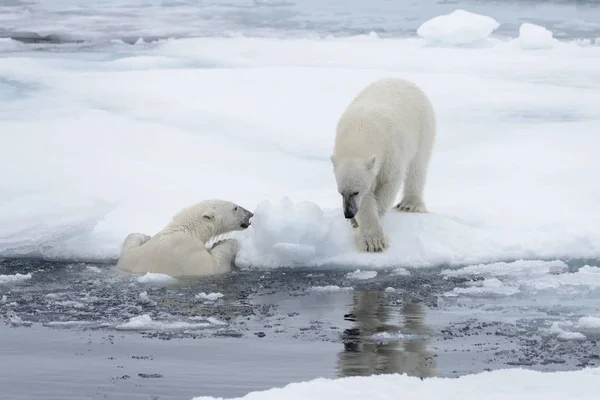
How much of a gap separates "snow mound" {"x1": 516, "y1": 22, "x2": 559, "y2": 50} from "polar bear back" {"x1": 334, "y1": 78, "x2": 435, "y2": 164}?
8.81 m

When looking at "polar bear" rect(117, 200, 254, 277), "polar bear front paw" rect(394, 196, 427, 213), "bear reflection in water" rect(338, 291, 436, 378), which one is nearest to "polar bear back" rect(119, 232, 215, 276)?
"polar bear" rect(117, 200, 254, 277)

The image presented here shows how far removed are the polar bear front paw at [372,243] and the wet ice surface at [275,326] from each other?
0.21 metres

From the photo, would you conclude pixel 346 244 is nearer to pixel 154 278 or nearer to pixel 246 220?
pixel 246 220

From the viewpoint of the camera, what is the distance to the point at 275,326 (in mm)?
4270

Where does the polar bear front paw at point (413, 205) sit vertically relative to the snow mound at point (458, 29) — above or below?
below

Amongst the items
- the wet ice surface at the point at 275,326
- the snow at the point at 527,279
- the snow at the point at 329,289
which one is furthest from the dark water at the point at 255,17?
the snow at the point at 329,289

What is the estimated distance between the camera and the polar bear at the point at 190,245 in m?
5.29

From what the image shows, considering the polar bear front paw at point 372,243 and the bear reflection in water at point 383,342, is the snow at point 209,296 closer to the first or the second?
the bear reflection in water at point 383,342

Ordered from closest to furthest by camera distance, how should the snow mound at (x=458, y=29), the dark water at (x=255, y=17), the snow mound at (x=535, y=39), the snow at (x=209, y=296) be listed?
the snow at (x=209, y=296) → the snow mound at (x=535, y=39) → the snow mound at (x=458, y=29) → the dark water at (x=255, y=17)

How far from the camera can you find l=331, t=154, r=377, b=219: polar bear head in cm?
538

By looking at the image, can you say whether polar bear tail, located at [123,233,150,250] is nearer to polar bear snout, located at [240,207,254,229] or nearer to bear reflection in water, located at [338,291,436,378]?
polar bear snout, located at [240,207,254,229]

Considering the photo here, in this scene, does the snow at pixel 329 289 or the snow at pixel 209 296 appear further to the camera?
the snow at pixel 329 289

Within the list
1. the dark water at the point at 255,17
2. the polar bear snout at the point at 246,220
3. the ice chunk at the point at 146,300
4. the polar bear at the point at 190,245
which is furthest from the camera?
the dark water at the point at 255,17

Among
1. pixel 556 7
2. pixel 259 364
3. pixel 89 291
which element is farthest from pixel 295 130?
pixel 556 7
